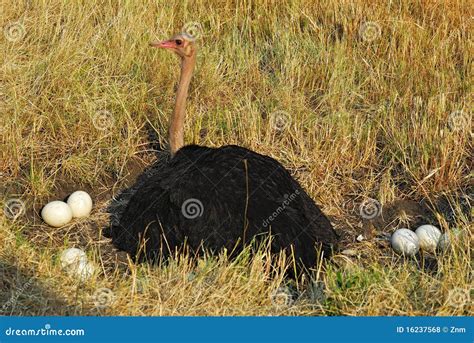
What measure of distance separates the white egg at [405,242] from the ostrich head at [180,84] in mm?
1442

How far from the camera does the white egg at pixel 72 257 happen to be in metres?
4.96

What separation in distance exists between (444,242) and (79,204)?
2.18m

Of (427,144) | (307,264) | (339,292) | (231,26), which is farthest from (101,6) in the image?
(339,292)

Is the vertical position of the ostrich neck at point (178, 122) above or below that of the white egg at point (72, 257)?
above

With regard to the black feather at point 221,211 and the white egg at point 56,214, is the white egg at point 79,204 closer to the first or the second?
the white egg at point 56,214

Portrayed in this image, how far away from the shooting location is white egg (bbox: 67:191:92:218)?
585cm

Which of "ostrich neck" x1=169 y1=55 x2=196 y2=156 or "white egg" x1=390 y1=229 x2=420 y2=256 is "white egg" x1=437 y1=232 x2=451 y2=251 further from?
"ostrich neck" x1=169 y1=55 x2=196 y2=156

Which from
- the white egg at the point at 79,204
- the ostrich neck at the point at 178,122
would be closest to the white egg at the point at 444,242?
the ostrich neck at the point at 178,122

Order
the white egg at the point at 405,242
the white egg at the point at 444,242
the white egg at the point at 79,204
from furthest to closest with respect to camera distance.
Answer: the white egg at the point at 79,204, the white egg at the point at 405,242, the white egg at the point at 444,242

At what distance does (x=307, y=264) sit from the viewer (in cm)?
512

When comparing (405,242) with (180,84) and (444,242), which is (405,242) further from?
(180,84)

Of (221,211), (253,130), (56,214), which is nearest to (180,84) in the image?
(253,130)

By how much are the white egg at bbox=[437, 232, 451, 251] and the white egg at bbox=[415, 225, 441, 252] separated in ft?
0.16

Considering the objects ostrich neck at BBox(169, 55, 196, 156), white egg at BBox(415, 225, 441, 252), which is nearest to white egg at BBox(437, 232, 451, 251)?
white egg at BBox(415, 225, 441, 252)
